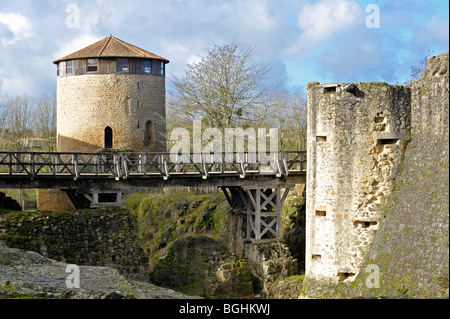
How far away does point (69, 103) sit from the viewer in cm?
3547

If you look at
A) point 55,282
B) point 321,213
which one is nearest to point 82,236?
point 55,282

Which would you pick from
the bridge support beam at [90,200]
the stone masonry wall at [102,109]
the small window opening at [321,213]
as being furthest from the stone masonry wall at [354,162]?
the stone masonry wall at [102,109]

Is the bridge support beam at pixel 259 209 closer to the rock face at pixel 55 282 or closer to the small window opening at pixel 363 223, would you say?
the rock face at pixel 55 282

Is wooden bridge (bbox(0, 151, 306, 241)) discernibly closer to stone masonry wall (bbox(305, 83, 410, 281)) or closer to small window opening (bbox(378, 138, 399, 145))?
stone masonry wall (bbox(305, 83, 410, 281))

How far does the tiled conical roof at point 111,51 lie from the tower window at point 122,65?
333 mm

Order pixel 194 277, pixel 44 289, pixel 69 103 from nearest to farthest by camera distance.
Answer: pixel 44 289 < pixel 194 277 < pixel 69 103

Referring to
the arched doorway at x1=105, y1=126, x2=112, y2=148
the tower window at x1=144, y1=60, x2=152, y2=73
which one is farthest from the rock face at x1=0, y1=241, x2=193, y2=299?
the tower window at x1=144, y1=60, x2=152, y2=73

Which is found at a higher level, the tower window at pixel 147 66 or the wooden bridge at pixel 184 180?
the tower window at pixel 147 66

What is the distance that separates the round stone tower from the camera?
3516cm

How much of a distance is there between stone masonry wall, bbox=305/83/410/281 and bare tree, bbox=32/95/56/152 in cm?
3076

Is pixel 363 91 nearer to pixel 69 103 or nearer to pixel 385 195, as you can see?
pixel 385 195

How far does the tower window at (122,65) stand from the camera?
35344 millimetres
